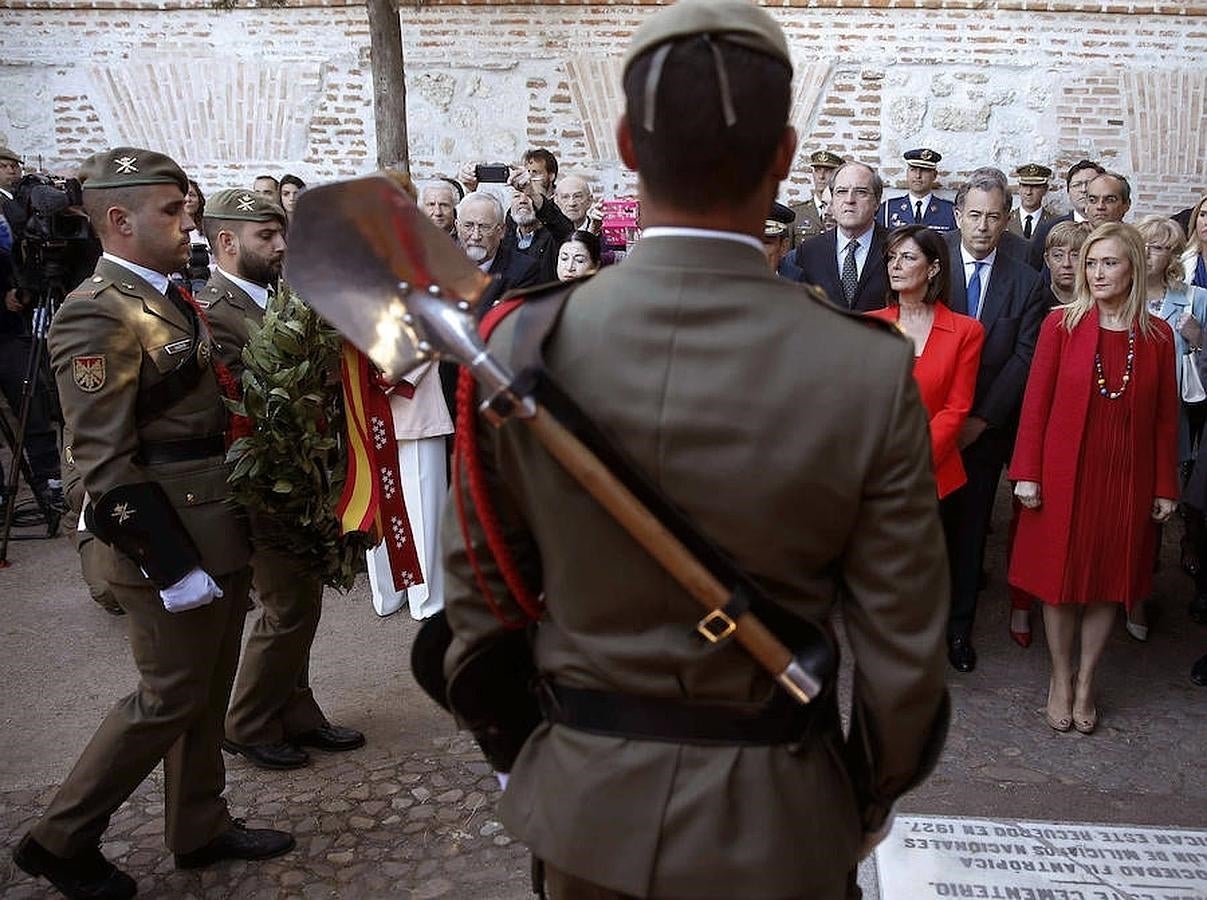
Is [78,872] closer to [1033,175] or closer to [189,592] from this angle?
[189,592]

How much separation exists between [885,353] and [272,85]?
972 centimetres

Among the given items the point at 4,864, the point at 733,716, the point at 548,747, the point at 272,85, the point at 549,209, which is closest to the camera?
the point at 733,716

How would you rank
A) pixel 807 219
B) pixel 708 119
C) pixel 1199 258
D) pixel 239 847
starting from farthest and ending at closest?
pixel 807 219, pixel 1199 258, pixel 239 847, pixel 708 119

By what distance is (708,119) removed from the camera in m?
1.51

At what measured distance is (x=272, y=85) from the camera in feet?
33.2

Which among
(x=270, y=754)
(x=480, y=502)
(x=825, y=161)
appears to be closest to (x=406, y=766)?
(x=270, y=754)

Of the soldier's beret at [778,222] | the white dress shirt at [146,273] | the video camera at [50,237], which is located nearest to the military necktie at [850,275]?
the soldier's beret at [778,222]

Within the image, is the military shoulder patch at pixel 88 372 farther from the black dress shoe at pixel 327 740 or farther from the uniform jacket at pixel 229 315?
the black dress shoe at pixel 327 740

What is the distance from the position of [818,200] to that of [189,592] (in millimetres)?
6513

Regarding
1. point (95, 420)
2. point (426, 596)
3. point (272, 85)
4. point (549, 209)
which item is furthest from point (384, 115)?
point (95, 420)

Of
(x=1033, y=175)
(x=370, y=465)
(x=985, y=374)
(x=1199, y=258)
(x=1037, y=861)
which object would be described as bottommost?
(x=1037, y=861)

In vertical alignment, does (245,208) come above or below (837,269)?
above

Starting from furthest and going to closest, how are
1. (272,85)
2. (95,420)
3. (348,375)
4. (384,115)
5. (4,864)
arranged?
1. (272,85)
2. (384,115)
3. (348,375)
4. (4,864)
5. (95,420)

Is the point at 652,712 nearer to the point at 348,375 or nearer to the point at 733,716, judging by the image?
the point at 733,716
